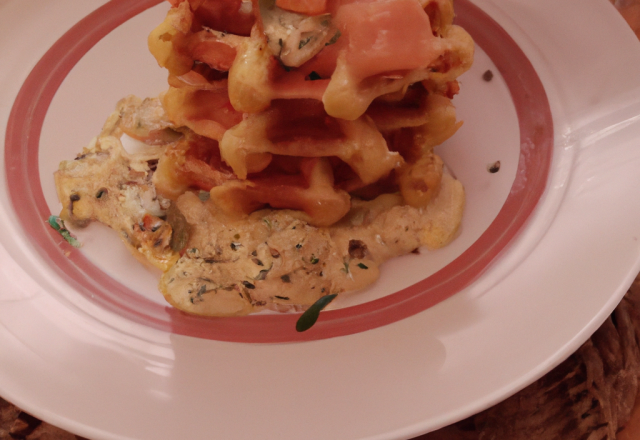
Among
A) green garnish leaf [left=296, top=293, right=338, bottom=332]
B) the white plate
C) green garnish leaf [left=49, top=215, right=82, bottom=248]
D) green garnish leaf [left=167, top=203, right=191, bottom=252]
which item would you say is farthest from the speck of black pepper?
green garnish leaf [left=49, top=215, right=82, bottom=248]

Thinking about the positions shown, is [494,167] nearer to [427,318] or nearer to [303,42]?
[427,318]

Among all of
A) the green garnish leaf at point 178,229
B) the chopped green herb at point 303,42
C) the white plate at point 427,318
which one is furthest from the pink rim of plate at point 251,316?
the chopped green herb at point 303,42

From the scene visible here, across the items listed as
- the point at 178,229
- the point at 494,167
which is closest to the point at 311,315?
the point at 178,229

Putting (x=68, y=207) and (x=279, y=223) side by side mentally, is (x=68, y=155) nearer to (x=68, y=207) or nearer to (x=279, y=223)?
(x=68, y=207)

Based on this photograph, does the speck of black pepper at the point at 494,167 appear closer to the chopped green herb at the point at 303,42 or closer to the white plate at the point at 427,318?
the white plate at the point at 427,318

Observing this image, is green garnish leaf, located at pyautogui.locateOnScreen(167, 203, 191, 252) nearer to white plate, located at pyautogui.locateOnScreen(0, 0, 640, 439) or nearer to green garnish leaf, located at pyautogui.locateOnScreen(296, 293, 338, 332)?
white plate, located at pyautogui.locateOnScreen(0, 0, 640, 439)

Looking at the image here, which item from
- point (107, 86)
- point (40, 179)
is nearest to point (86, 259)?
point (40, 179)
